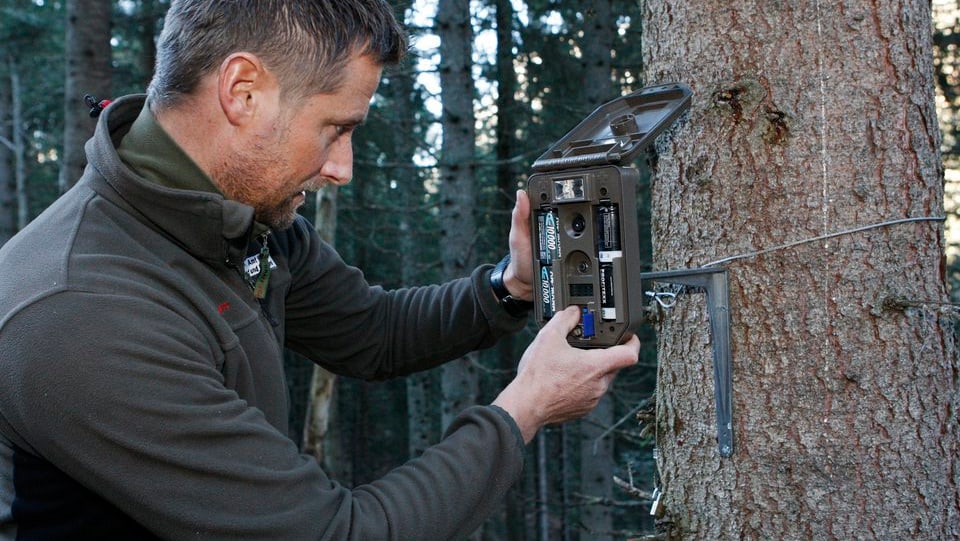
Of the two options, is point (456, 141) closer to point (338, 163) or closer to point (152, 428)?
point (338, 163)

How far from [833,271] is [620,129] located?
24.3 inches

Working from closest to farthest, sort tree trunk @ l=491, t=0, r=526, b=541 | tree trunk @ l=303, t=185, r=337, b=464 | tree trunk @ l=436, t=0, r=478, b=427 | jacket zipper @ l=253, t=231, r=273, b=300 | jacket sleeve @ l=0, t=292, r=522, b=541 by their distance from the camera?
jacket sleeve @ l=0, t=292, r=522, b=541, jacket zipper @ l=253, t=231, r=273, b=300, tree trunk @ l=303, t=185, r=337, b=464, tree trunk @ l=436, t=0, r=478, b=427, tree trunk @ l=491, t=0, r=526, b=541

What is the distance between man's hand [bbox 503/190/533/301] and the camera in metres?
2.11

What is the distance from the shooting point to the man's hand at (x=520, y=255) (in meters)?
2.11

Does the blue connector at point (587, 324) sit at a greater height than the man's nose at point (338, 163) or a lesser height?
→ lesser

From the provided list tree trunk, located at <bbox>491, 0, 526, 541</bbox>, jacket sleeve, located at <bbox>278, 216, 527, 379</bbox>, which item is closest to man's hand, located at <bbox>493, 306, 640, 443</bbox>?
jacket sleeve, located at <bbox>278, 216, 527, 379</bbox>

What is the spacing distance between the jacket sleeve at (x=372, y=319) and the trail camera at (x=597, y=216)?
52 cm

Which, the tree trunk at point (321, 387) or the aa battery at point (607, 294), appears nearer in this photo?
the aa battery at point (607, 294)

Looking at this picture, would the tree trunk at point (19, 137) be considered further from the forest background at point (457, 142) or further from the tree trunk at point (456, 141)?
the tree trunk at point (456, 141)

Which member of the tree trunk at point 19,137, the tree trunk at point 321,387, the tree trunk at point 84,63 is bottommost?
the tree trunk at point 321,387

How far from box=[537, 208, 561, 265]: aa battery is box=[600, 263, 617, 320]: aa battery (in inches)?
5.3

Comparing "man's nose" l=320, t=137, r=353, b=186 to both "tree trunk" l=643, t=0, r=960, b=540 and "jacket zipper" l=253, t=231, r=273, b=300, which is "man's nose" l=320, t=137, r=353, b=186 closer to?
"jacket zipper" l=253, t=231, r=273, b=300

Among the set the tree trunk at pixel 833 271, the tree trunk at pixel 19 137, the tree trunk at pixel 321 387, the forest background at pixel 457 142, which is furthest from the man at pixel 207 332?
the tree trunk at pixel 19 137

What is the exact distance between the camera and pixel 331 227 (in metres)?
7.17
